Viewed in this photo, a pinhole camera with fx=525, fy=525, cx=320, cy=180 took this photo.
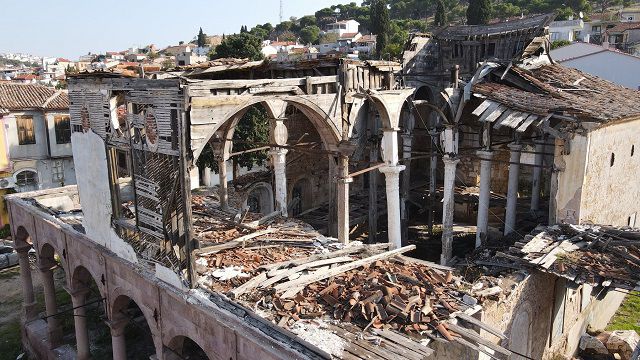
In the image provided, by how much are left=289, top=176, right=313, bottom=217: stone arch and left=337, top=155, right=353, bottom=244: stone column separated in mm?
9092

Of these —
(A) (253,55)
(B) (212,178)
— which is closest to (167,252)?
(A) (253,55)

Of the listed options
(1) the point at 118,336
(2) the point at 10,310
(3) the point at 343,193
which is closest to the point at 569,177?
(3) the point at 343,193

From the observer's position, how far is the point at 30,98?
3066cm

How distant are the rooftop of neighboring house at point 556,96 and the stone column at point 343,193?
4200mm

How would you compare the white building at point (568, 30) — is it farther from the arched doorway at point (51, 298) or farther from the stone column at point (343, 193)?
the arched doorway at point (51, 298)

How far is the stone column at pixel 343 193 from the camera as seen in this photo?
50.4 feet

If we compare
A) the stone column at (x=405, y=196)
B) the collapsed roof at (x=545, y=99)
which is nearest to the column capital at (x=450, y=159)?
the collapsed roof at (x=545, y=99)

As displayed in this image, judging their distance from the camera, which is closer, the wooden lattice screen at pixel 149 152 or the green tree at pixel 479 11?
the wooden lattice screen at pixel 149 152

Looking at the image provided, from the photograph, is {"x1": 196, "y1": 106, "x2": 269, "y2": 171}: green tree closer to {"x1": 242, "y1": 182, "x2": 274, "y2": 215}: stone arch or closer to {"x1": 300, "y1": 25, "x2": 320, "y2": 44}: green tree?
{"x1": 242, "y1": 182, "x2": 274, "y2": 215}: stone arch

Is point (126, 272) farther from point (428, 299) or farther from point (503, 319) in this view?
point (503, 319)

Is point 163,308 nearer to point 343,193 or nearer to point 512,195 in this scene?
point 343,193

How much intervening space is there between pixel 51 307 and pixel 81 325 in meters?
3.11

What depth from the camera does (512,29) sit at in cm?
2144

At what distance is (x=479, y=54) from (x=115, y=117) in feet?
53.0
